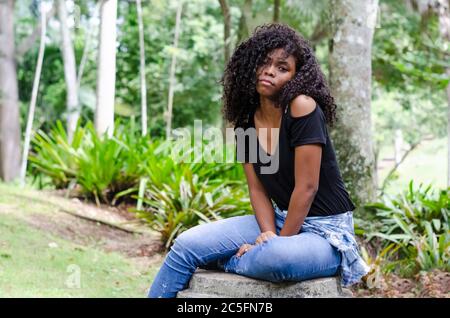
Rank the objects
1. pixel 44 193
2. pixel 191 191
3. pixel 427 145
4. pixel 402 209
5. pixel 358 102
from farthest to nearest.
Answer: pixel 427 145, pixel 44 193, pixel 191 191, pixel 402 209, pixel 358 102

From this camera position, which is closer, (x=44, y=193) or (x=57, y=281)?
(x=57, y=281)

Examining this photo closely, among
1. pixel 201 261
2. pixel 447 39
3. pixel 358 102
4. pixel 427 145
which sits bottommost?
pixel 427 145

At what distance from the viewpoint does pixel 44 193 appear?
25.9 feet

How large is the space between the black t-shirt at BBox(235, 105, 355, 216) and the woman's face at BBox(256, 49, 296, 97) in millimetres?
131

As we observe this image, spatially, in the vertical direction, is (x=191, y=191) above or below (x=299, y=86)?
below

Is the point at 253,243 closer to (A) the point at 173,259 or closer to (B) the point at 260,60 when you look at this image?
(A) the point at 173,259

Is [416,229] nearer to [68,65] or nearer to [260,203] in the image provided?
[260,203]

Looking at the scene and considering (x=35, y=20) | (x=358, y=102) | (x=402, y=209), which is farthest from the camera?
(x=35, y=20)

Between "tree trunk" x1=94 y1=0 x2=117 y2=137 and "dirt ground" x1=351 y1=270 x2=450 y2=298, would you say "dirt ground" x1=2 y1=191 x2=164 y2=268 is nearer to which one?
"dirt ground" x1=351 y1=270 x2=450 y2=298

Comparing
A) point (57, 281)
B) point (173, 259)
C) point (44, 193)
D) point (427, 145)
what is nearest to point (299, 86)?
point (173, 259)

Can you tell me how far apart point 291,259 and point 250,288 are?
0.23 metres

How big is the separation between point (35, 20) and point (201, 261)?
49.4 ft

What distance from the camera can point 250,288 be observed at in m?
2.56

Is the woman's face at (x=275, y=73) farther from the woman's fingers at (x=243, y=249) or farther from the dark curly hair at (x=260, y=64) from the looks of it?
the woman's fingers at (x=243, y=249)
